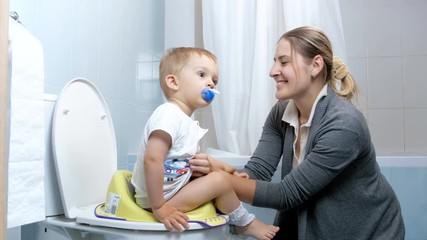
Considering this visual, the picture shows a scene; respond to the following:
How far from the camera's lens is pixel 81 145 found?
1.16 m

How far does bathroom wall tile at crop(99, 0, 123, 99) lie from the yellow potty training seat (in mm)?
500

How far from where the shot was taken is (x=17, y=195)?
0.85 metres

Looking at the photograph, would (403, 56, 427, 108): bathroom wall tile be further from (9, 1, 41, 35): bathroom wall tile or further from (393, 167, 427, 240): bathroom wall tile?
(9, 1, 41, 35): bathroom wall tile

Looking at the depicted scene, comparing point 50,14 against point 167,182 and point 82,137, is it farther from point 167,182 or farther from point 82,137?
point 167,182

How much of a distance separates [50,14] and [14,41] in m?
0.33

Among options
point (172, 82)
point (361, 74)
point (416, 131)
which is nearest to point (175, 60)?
point (172, 82)

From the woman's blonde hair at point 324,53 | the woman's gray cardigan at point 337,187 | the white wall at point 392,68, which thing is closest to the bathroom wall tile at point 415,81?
the white wall at point 392,68

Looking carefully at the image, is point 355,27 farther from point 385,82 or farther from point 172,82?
point 172,82

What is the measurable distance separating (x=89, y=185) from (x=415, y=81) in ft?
5.23

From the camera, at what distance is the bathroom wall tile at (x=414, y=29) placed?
6.70ft

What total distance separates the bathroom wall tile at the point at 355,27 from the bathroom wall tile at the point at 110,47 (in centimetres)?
111

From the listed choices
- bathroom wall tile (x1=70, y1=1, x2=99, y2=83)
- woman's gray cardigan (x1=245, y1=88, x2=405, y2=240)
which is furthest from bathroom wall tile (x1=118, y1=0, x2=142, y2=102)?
woman's gray cardigan (x1=245, y1=88, x2=405, y2=240)

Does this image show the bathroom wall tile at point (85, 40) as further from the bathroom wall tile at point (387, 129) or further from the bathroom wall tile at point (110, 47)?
the bathroom wall tile at point (387, 129)

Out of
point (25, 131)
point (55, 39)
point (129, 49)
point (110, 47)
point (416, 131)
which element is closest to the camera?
point (25, 131)
